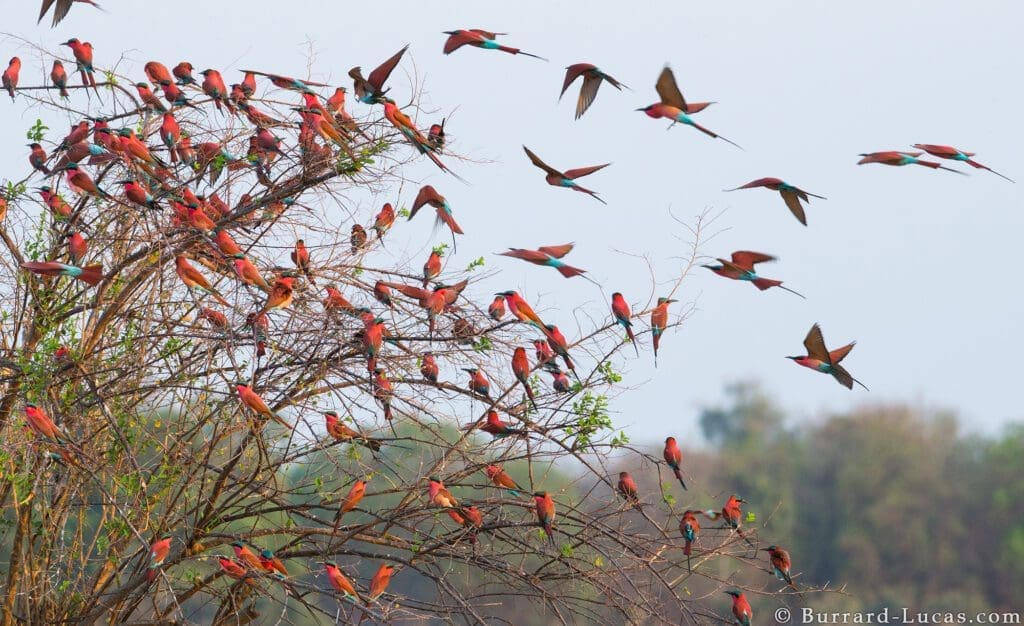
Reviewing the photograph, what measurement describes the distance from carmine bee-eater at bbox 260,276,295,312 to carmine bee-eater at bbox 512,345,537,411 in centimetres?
108

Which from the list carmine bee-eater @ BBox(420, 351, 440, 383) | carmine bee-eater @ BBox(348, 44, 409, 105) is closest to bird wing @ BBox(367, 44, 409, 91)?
carmine bee-eater @ BBox(348, 44, 409, 105)

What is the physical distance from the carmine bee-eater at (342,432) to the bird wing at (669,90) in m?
2.12

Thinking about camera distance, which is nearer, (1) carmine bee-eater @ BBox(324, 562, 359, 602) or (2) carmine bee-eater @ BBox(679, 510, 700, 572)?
(1) carmine bee-eater @ BBox(324, 562, 359, 602)

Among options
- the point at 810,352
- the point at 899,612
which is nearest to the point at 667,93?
the point at 810,352

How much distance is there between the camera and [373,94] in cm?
655

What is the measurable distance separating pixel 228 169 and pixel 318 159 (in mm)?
578

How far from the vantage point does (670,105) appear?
6.25 meters

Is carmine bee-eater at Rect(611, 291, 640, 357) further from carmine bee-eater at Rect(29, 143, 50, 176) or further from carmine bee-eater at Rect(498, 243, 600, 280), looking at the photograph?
carmine bee-eater at Rect(29, 143, 50, 176)

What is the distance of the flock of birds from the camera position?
5969mm

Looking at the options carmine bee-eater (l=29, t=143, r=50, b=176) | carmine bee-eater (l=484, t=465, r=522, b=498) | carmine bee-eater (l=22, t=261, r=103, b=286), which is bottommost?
carmine bee-eater (l=484, t=465, r=522, b=498)

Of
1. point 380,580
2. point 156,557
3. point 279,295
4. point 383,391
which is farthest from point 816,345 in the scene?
point 156,557

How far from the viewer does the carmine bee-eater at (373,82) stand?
6.31 metres

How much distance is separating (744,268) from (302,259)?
7.12ft

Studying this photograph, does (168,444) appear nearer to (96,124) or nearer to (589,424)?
(96,124)
